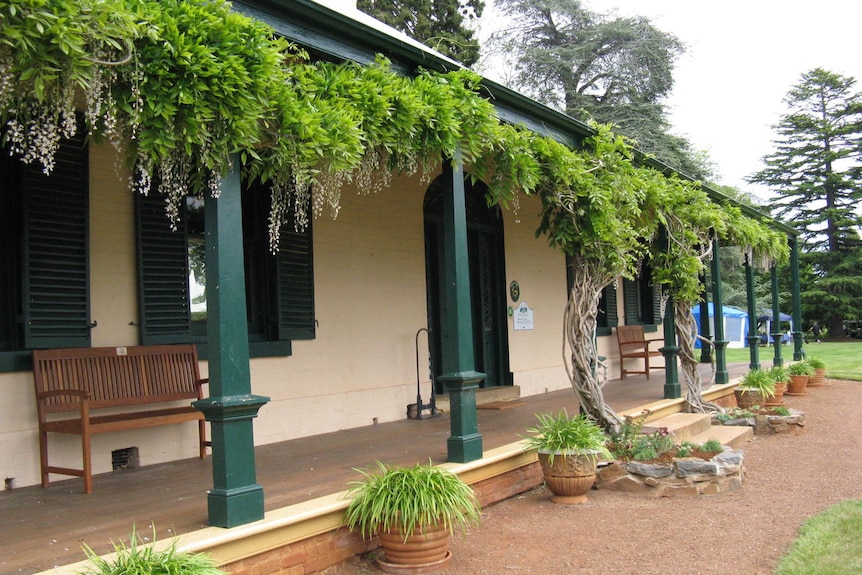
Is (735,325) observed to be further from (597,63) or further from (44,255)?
(44,255)

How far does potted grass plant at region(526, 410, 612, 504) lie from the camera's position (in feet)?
16.3

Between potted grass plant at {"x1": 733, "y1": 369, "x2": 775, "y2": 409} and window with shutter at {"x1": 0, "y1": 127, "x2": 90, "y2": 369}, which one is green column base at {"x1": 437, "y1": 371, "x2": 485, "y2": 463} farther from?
potted grass plant at {"x1": 733, "y1": 369, "x2": 775, "y2": 409}

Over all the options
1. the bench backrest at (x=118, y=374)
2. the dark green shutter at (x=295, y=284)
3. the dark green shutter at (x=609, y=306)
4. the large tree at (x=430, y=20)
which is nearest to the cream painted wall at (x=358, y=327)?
the dark green shutter at (x=295, y=284)

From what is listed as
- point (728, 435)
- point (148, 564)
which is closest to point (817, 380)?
point (728, 435)

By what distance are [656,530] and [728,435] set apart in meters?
2.94

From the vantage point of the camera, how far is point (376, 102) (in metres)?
4.00

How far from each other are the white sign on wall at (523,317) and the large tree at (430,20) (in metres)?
8.86

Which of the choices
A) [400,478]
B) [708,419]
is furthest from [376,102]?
[708,419]

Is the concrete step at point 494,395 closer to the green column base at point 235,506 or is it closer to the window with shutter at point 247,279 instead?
the window with shutter at point 247,279

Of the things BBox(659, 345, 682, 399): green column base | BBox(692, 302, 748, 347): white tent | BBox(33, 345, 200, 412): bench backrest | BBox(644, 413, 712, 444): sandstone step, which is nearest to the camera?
BBox(33, 345, 200, 412): bench backrest

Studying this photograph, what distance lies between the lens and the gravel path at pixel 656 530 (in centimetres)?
384

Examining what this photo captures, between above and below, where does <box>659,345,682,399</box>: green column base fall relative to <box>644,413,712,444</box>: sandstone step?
above

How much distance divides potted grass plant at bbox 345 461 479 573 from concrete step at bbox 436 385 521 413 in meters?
3.81

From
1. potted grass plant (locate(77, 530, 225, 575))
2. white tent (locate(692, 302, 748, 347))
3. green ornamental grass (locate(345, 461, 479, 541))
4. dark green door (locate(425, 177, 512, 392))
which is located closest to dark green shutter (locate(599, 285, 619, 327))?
dark green door (locate(425, 177, 512, 392))
